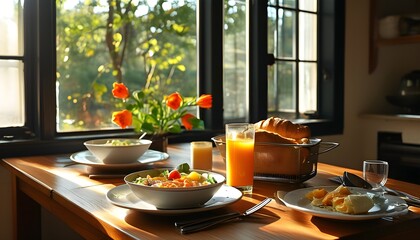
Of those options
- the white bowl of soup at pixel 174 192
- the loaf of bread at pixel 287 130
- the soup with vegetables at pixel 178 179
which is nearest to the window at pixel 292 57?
the loaf of bread at pixel 287 130

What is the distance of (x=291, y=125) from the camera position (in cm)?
144

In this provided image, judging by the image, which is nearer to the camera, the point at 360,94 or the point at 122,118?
the point at 122,118

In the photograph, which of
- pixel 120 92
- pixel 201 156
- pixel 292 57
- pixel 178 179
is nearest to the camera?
pixel 178 179

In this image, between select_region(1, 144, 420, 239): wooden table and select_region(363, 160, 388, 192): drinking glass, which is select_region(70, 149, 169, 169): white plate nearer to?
select_region(1, 144, 420, 239): wooden table

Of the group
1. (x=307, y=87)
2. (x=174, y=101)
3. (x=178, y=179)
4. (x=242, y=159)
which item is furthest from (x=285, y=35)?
(x=178, y=179)

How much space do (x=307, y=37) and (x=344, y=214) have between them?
7.38 ft

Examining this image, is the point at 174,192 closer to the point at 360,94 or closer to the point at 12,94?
the point at 12,94

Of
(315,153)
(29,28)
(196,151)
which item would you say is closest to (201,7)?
(29,28)

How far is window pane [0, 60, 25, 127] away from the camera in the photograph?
6.46ft

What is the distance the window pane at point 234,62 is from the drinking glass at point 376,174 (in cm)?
146

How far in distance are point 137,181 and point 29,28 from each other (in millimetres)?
1210

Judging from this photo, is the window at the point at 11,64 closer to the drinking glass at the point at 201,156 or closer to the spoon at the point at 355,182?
the drinking glass at the point at 201,156

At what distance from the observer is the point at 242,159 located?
1.21 m

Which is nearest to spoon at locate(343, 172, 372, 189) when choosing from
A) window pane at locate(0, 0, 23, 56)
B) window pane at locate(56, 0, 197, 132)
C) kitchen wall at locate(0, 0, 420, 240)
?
window pane at locate(56, 0, 197, 132)
